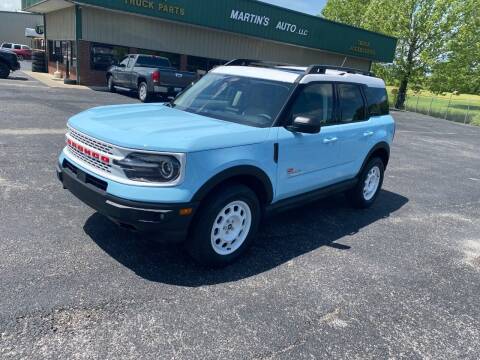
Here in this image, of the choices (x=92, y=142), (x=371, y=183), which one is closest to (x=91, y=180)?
(x=92, y=142)

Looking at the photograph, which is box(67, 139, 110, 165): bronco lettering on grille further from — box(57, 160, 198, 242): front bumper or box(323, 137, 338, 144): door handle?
box(323, 137, 338, 144): door handle

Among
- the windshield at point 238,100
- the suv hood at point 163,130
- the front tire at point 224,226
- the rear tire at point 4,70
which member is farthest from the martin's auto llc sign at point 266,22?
the front tire at point 224,226

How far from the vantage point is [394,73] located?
108ft

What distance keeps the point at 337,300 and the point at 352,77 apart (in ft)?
10.0

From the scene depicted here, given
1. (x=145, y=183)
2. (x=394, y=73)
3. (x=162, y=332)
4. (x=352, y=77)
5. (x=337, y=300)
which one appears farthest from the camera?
(x=394, y=73)

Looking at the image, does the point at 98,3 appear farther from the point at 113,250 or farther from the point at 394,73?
the point at 394,73

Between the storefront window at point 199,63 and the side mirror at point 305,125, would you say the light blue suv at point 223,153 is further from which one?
the storefront window at point 199,63

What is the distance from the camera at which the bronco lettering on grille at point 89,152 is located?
3.39m

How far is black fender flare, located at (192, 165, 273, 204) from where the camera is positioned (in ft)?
10.9

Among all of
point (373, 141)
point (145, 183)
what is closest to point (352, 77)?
point (373, 141)

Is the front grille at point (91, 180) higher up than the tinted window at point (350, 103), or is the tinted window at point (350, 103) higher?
the tinted window at point (350, 103)

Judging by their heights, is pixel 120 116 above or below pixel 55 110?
above

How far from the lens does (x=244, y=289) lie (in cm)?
349

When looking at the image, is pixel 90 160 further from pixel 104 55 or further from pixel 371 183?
pixel 104 55
